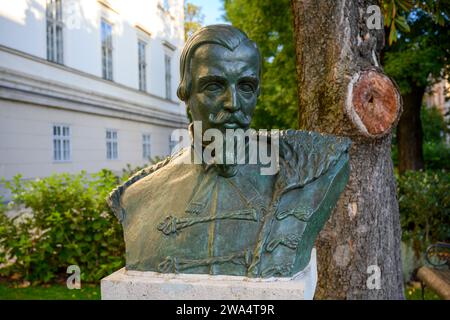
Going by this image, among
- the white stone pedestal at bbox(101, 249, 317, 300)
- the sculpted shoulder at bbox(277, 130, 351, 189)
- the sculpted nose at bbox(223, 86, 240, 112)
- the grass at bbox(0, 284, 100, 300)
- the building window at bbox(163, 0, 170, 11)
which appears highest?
the building window at bbox(163, 0, 170, 11)

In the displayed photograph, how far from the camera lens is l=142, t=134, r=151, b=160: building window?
1891 cm

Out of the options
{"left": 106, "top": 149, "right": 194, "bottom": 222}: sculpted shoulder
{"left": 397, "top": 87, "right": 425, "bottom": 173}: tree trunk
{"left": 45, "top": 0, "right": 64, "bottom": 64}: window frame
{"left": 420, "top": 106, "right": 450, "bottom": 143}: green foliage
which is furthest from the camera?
{"left": 420, "top": 106, "right": 450, "bottom": 143}: green foliage

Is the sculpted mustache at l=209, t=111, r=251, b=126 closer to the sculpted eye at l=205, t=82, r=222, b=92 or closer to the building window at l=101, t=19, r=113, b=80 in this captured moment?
the sculpted eye at l=205, t=82, r=222, b=92

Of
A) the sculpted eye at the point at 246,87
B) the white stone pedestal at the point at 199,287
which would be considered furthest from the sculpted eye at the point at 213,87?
the white stone pedestal at the point at 199,287

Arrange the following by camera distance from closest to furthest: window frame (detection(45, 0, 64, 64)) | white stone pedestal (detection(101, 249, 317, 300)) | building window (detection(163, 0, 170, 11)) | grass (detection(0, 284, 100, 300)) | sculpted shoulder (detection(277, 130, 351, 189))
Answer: white stone pedestal (detection(101, 249, 317, 300)) < sculpted shoulder (detection(277, 130, 351, 189)) < grass (detection(0, 284, 100, 300)) < window frame (detection(45, 0, 64, 64)) < building window (detection(163, 0, 170, 11))

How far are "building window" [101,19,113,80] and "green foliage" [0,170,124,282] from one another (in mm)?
10170

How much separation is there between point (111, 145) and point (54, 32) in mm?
4420

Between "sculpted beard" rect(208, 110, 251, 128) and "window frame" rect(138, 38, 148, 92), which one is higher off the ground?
"window frame" rect(138, 38, 148, 92)

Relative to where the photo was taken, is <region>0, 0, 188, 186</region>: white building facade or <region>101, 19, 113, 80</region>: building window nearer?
<region>0, 0, 188, 186</region>: white building facade

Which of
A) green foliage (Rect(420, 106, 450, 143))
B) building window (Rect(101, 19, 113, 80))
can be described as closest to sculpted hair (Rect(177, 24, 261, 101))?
building window (Rect(101, 19, 113, 80))

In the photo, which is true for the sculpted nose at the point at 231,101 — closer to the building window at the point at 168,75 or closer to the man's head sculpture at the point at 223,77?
the man's head sculpture at the point at 223,77

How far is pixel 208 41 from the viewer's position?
89.9 inches

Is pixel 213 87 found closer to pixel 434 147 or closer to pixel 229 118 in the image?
pixel 229 118

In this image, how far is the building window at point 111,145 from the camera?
52.0 ft
